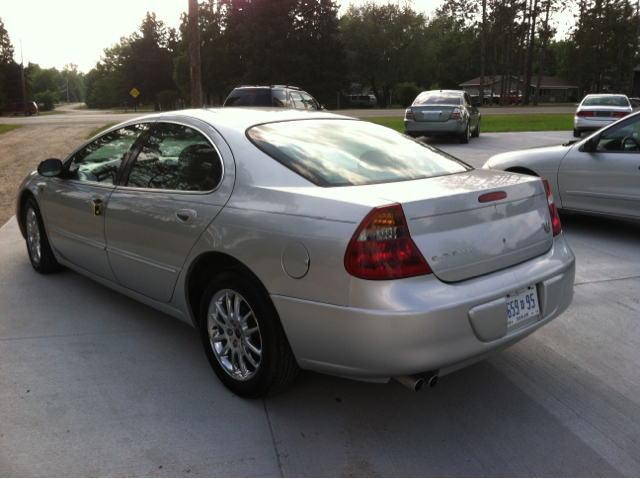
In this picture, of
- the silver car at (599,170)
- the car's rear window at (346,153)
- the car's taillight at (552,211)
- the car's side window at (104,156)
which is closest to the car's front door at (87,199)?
the car's side window at (104,156)

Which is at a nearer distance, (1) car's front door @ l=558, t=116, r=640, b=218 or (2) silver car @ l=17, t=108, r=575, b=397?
(2) silver car @ l=17, t=108, r=575, b=397

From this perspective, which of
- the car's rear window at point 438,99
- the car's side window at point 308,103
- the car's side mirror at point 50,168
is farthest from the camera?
the car's rear window at point 438,99

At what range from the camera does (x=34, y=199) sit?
536 cm

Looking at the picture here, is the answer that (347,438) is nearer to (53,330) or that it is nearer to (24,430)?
(24,430)

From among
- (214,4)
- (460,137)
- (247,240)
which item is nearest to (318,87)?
(214,4)

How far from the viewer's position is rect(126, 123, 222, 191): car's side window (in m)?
3.52

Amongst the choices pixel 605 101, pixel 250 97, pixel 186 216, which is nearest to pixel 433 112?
pixel 250 97

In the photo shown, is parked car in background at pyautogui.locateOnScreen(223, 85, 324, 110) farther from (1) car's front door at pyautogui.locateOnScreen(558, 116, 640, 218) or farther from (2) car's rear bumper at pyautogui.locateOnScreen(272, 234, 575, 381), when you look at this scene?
(2) car's rear bumper at pyautogui.locateOnScreen(272, 234, 575, 381)

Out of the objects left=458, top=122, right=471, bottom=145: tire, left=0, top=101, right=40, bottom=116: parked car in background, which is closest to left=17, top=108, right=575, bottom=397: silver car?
left=458, top=122, right=471, bottom=145: tire

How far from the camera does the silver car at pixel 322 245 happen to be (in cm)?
268

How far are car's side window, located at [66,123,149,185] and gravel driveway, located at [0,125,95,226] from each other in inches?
154

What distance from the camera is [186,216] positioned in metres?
3.46

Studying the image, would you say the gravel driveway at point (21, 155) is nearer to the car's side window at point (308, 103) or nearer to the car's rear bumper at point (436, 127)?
the car's side window at point (308, 103)

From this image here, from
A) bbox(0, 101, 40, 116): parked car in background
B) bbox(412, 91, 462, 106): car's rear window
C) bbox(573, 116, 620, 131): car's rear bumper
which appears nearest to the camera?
bbox(412, 91, 462, 106): car's rear window
